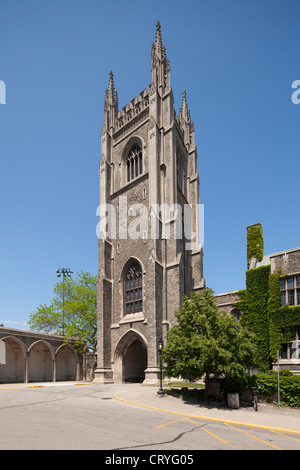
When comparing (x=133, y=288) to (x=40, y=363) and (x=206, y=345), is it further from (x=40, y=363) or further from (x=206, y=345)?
(x=206, y=345)

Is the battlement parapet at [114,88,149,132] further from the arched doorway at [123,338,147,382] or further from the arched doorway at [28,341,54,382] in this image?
the arched doorway at [28,341,54,382]

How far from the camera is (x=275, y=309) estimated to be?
21.3 meters

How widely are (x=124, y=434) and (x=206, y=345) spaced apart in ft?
24.9

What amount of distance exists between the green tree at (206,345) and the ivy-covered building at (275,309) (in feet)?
13.1

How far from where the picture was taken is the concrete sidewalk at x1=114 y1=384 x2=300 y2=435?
12.3m

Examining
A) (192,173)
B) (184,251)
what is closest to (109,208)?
(184,251)

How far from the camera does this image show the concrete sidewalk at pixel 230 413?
12289mm

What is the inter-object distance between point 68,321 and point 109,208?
14.5m

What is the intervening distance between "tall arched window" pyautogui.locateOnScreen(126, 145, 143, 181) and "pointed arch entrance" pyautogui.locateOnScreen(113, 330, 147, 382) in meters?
16.0

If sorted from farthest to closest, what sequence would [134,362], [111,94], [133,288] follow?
[111,94] → [134,362] → [133,288]

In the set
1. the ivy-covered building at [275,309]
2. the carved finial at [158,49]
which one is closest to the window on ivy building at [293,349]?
the ivy-covered building at [275,309]

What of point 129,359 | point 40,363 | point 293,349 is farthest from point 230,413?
point 40,363

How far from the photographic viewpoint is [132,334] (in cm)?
3052
